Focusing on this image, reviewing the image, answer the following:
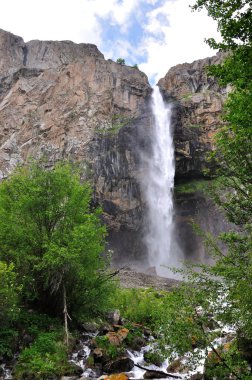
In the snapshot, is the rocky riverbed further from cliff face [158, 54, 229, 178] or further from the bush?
the bush

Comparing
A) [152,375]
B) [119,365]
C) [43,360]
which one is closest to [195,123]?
[119,365]

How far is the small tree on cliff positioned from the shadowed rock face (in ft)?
144

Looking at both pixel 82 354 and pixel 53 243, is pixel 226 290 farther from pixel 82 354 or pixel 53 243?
pixel 53 243

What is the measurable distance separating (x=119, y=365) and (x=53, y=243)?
6.57m

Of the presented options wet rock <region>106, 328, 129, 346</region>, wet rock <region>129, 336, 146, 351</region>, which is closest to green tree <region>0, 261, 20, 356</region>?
wet rock <region>106, 328, 129, 346</region>

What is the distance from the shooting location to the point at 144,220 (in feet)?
215

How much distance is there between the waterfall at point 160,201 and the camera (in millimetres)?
64688

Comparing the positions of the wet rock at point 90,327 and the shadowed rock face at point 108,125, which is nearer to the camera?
the wet rock at point 90,327

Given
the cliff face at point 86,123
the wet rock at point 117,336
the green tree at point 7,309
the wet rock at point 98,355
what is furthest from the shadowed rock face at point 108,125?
the green tree at point 7,309

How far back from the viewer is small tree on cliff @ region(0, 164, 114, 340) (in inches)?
753

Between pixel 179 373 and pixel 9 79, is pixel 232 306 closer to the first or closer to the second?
pixel 179 373

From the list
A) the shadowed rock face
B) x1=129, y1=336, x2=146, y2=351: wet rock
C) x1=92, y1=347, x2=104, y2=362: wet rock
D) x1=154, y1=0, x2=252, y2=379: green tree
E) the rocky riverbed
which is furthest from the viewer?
the shadowed rock face

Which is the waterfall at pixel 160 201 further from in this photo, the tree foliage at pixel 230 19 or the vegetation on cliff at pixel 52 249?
the tree foliage at pixel 230 19

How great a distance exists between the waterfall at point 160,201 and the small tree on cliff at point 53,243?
4349 centimetres
